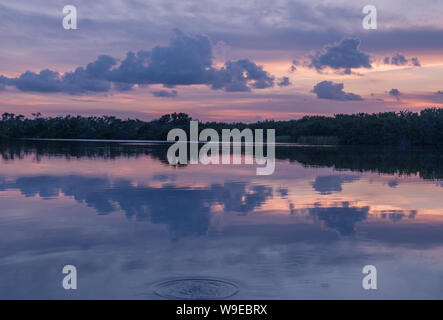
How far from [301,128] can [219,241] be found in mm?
121092

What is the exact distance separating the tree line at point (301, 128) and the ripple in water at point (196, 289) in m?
90.9

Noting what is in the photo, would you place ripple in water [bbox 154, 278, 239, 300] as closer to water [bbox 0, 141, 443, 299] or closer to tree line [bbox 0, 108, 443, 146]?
water [bbox 0, 141, 443, 299]

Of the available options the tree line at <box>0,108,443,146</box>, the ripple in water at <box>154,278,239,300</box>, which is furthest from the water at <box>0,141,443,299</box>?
the tree line at <box>0,108,443,146</box>

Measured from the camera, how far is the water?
8.07 m

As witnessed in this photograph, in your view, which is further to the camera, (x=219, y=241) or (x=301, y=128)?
(x=301, y=128)

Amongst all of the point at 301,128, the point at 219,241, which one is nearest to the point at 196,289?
the point at 219,241

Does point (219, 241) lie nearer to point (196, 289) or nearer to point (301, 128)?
point (196, 289)

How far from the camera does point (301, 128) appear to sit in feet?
427

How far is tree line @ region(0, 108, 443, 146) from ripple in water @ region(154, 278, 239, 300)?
90.9 metres

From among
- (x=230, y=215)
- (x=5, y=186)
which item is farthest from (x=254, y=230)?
(x=5, y=186)

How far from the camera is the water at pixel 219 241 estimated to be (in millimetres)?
8070
